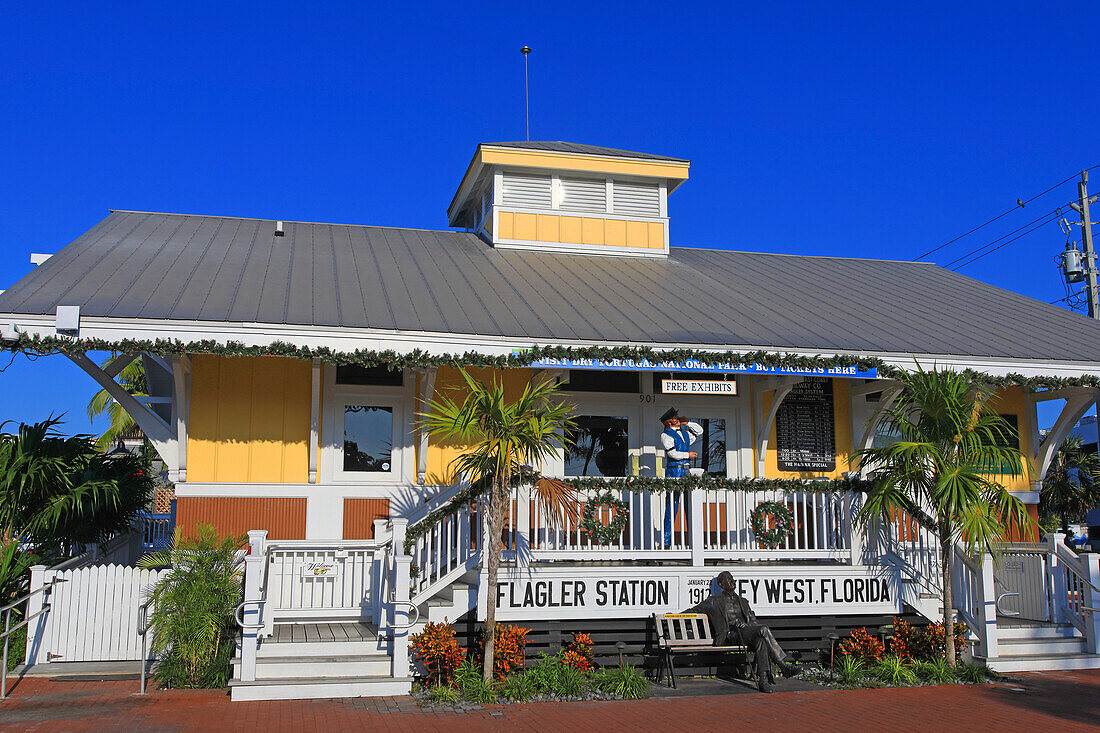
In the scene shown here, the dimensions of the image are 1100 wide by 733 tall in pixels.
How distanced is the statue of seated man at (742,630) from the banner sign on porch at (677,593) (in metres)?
0.37

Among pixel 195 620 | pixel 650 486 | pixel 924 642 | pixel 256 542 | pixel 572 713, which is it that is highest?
pixel 650 486

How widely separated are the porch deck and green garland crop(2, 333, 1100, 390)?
9.91ft

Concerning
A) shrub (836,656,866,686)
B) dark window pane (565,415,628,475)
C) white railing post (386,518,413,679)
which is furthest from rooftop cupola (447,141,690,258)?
shrub (836,656,866,686)

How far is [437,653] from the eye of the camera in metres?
9.51

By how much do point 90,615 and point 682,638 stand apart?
6748 millimetres

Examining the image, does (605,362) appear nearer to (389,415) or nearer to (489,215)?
(389,415)

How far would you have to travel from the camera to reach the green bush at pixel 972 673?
34.2 feet

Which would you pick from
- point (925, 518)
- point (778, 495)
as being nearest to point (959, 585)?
point (925, 518)

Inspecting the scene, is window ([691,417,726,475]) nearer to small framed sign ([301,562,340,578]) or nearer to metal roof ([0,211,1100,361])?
metal roof ([0,211,1100,361])

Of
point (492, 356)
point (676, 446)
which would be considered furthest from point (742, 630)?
point (492, 356)

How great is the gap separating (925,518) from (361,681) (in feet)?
22.8

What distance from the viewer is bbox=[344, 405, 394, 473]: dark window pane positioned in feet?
41.0

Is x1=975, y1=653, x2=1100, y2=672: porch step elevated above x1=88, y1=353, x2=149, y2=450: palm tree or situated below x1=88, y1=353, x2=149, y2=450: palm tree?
below

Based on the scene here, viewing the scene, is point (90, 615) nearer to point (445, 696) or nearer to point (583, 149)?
point (445, 696)
